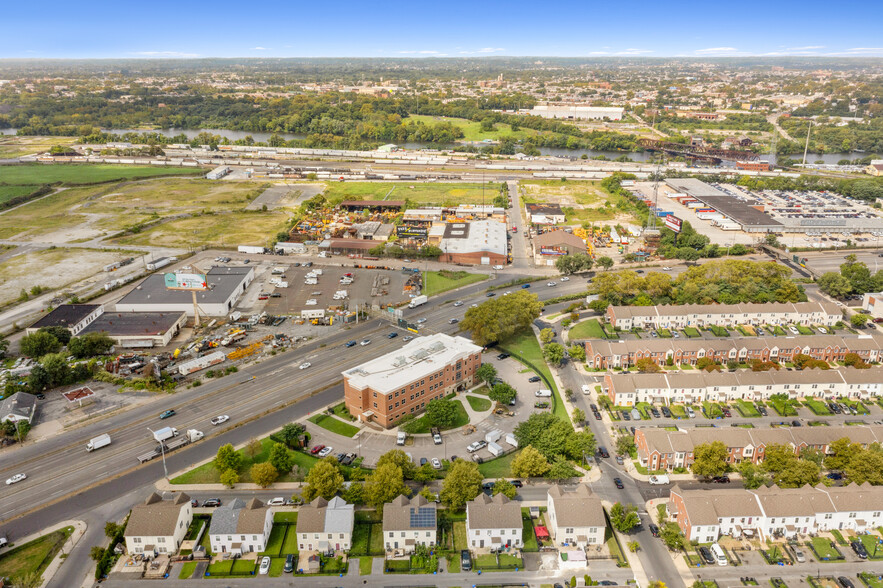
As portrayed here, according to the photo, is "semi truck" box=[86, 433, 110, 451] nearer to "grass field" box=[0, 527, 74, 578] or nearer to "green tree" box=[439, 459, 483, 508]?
"grass field" box=[0, 527, 74, 578]

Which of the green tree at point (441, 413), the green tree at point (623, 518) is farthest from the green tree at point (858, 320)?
the green tree at point (441, 413)

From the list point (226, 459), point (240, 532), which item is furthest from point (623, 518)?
point (226, 459)

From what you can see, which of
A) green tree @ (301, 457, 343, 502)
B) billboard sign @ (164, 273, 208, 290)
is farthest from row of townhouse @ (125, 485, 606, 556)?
billboard sign @ (164, 273, 208, 290)

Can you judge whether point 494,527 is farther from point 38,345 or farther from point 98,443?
point 38,345

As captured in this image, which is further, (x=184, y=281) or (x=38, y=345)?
(x=184, y=281)

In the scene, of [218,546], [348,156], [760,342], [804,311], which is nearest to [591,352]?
[760,342]
